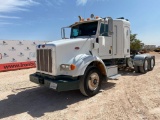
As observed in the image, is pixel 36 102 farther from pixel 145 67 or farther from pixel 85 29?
pixel 145 67

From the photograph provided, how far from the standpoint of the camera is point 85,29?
7406mm

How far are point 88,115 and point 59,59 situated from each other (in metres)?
1.97

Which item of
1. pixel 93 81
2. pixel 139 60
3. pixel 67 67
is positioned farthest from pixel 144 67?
pixel 67 67

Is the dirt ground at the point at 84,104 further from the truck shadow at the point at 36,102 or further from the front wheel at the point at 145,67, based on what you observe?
the front wheel at the point at 145,67

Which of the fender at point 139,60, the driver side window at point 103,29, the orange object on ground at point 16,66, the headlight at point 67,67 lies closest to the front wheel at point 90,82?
the headlight at point 67,67

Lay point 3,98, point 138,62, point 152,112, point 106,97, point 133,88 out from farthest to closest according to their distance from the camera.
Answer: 1. point 138,62
2. point 133,88
3. point 3,98
4. point 106,97
5. point 152,112

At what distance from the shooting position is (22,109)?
535cm

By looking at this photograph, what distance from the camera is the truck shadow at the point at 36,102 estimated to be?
5.20 m

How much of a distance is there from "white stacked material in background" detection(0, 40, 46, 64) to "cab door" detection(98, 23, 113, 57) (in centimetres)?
969

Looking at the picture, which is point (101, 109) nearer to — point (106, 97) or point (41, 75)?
point (106, 97)

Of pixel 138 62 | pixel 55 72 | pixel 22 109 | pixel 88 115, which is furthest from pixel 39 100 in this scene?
pixel 138 62

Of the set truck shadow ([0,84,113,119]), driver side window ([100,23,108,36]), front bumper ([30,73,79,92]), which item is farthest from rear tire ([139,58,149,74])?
front bumper ([30,73,79,92])

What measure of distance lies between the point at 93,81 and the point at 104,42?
68.0 inches

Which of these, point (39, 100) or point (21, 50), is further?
point (21, 50)
